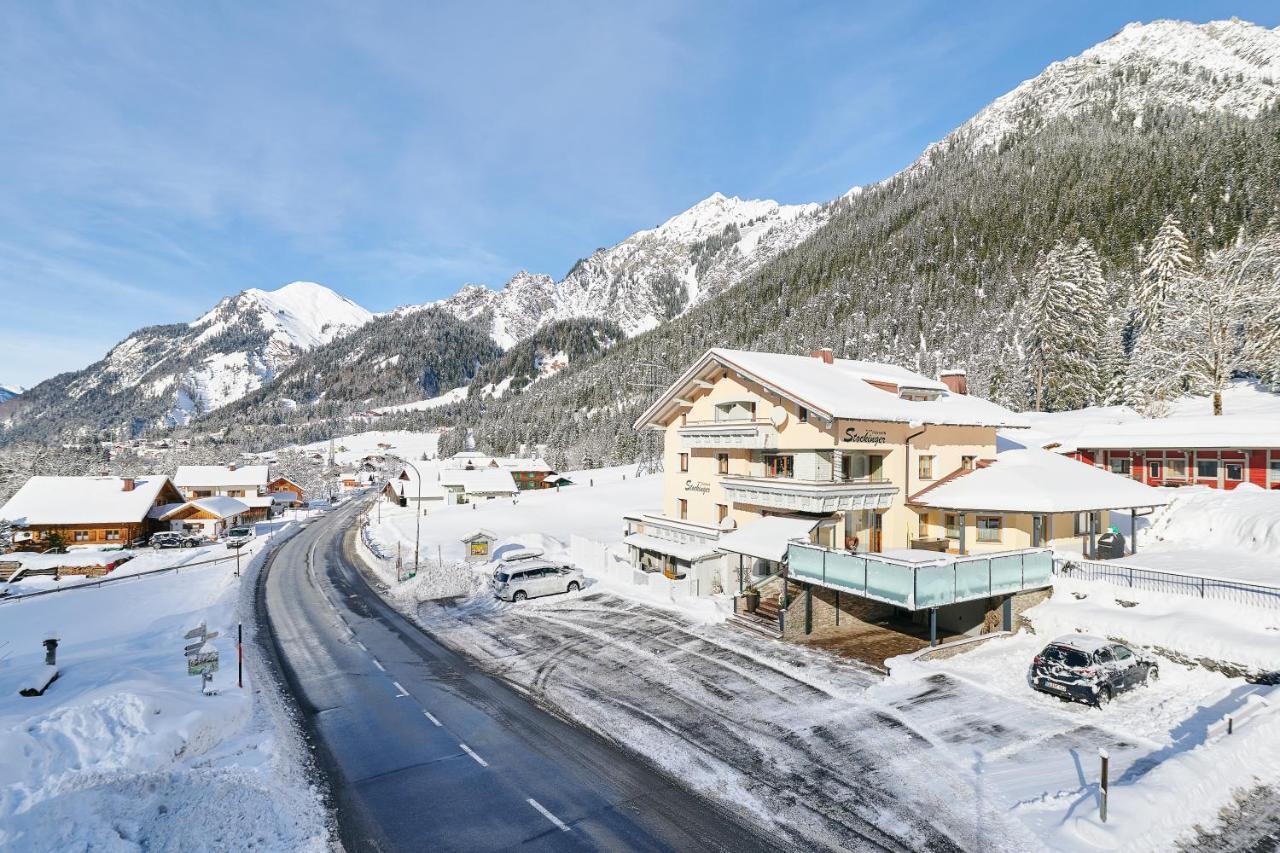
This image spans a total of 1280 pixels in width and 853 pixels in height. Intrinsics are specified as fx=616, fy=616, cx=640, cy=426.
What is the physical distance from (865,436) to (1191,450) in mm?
28751

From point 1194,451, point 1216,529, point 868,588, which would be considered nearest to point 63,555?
point 868,588

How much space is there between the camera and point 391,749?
54.5ft

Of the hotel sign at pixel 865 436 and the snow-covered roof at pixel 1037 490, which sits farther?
the hotel sign at pixel 865 436

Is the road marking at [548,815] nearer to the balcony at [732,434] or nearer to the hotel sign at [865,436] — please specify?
the hotel sign at [865,436]

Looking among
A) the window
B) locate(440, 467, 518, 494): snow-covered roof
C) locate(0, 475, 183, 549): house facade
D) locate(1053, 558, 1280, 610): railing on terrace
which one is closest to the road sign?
the window

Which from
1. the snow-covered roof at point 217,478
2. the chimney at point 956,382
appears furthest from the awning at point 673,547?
the snow-covered roof at point 217,478

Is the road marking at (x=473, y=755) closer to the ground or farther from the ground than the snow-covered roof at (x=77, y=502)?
closer to the ground

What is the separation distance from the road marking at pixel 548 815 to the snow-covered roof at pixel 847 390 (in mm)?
19823

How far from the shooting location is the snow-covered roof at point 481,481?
3639 inches

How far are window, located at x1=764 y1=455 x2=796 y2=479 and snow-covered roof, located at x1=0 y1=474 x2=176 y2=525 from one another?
7364cm

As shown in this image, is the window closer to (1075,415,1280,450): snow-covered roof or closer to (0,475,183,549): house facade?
(1075,415,1280,450): snow-covered roof

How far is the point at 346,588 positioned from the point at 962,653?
3617 centimetres

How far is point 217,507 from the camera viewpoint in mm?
79875

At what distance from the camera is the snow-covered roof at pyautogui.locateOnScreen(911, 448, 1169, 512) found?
1033 inches
